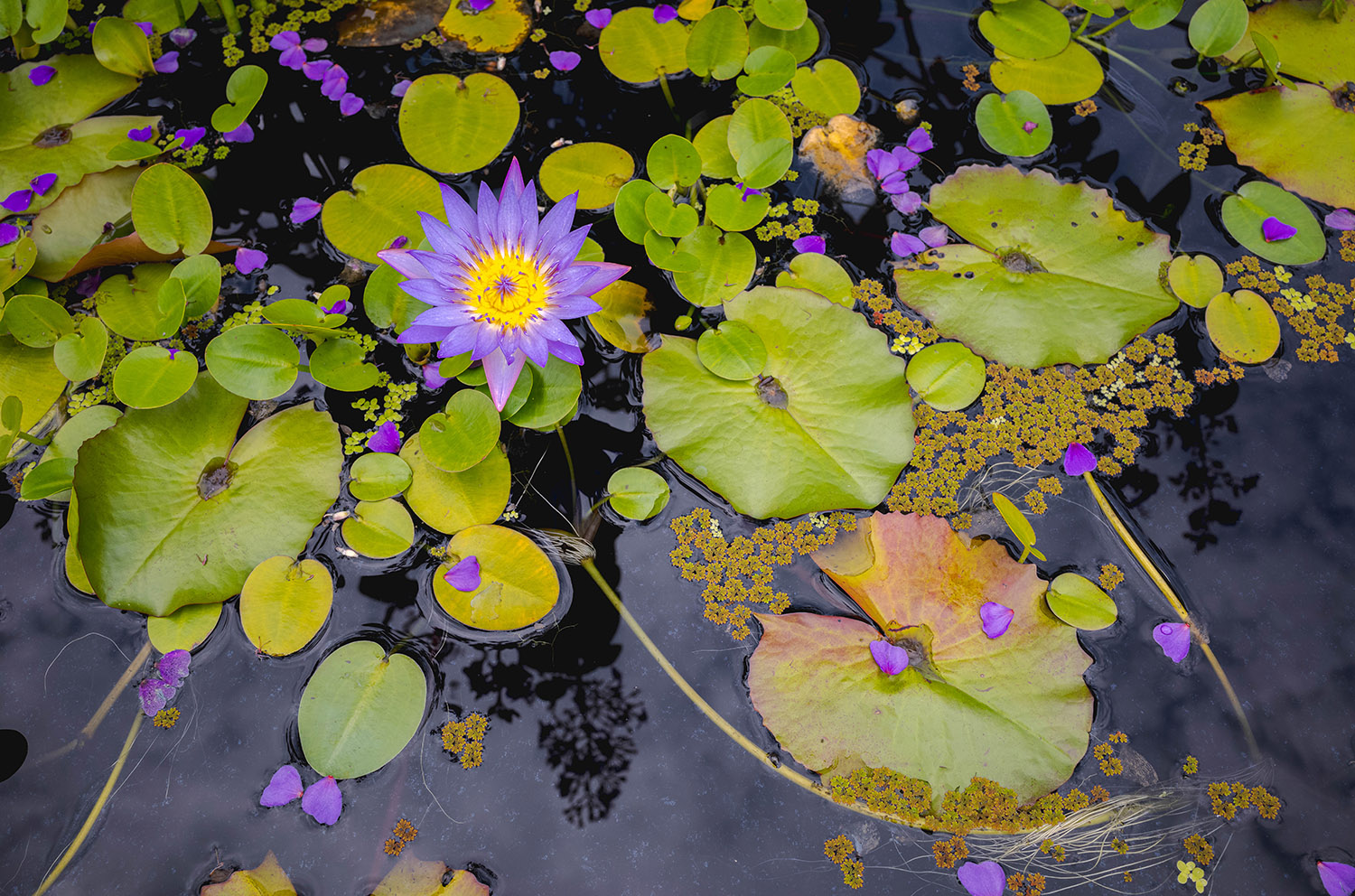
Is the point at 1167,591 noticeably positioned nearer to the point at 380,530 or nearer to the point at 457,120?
the point at 380,530

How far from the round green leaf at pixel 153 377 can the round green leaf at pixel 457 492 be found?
73 cm

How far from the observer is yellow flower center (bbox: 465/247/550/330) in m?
2.14

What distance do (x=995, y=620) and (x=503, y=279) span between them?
5.71 ft

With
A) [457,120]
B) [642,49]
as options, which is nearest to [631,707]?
[457,120]

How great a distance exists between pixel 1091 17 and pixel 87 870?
15.1 ft

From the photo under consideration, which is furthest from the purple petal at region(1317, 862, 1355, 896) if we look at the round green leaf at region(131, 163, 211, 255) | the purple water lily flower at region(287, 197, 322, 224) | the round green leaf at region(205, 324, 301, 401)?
the round green leaf at region(131, 163, 211, 255)

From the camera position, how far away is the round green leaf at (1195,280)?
252 cm

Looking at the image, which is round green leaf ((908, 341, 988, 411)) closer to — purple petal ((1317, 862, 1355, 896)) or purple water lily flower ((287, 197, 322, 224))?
purple petal ((1317, 862, 1355, 896))

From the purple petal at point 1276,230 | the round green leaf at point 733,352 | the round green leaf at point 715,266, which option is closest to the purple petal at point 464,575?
the round green leaf at point 733,352

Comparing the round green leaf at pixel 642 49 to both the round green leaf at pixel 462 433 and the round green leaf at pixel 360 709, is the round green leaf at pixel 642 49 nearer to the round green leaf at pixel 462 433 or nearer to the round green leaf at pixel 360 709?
the round green leaf at pixel 462 433

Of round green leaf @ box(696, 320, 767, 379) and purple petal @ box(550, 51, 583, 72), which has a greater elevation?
purple petal @ box(550, 51, 583, 72)

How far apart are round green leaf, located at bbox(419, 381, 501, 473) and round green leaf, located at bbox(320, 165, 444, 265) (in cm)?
71

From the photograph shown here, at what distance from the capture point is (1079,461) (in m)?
2.33

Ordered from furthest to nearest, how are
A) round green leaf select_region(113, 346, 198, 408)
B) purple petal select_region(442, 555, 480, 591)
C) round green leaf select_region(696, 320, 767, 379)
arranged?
round green leaf select_region(696, 320, 767, 379)
round green leaf select_region(113, 346, 198, 408)
purple petal select_region(442, 555, 480, 591)
